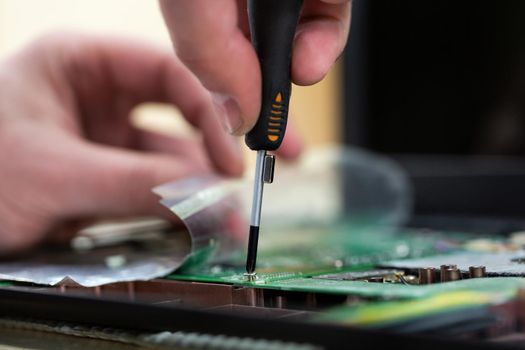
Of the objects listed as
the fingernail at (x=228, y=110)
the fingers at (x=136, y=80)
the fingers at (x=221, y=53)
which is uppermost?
the fingers at (x=136, y=80)

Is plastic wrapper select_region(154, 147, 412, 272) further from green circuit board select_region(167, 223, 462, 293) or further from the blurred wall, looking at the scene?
the blurred wall

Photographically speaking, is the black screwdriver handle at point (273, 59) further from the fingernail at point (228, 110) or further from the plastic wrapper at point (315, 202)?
the plastic wrapper at point (315, 202)

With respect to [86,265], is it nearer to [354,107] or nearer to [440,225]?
[440,225]

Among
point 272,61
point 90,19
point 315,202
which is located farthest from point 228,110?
point 90,19

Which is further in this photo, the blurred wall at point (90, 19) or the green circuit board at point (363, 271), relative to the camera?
the blurred wall at point (90, 19)

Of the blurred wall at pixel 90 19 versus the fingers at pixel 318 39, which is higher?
the blurred wall at pixel 90 19

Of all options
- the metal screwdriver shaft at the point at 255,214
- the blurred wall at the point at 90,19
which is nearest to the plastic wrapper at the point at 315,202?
the metal screwdriver shaft at the point at 255,214

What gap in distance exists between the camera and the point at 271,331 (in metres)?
0.28

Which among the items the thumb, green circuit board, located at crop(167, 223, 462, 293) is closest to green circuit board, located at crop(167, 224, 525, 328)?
green circuit board, located at crop(167, 223, 462, 293)

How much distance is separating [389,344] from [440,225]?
1.87 feet

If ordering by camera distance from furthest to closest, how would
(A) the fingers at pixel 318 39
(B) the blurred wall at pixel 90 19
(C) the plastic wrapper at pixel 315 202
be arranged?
1. (B) the blurred wall at pixel 90 19
2. (C) the plastic wrapper at pixel 315 202
3. (A) the fingers at pixel 318 39

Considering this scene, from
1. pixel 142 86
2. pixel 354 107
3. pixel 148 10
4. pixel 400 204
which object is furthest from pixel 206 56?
pixel 148 10

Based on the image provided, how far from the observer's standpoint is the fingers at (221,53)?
0.34 meters

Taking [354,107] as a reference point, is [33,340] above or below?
below
